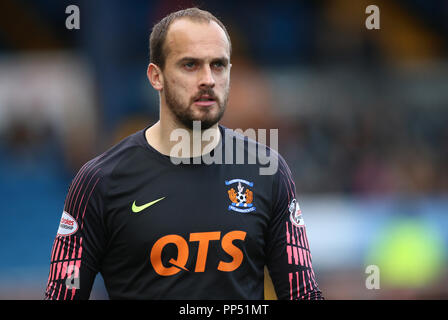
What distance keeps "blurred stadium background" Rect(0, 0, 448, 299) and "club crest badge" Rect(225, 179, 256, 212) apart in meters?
6.80

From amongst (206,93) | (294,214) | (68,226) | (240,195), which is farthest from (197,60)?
(68,226)

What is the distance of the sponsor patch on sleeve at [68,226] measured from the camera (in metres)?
3.98

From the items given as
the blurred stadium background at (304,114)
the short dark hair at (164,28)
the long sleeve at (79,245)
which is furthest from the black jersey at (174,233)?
the blurred stadium background at (304,114)

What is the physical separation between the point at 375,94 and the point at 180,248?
12.7 m

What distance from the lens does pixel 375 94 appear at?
15906 millimetres

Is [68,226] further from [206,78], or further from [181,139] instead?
[206,78]

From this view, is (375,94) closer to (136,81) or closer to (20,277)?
(136,81)

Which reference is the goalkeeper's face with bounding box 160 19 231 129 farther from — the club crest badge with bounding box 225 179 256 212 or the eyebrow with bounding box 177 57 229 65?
the club crest badge with bounding box 225 179 256 212

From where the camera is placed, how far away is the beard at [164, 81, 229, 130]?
3.93m

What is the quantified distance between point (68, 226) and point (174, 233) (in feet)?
2.06

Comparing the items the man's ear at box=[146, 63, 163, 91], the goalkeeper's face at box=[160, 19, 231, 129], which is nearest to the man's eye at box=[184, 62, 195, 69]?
the goalkeeper's face at box=[160, 19, 231, 129]

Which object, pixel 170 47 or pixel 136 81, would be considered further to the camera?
pixel 136 81

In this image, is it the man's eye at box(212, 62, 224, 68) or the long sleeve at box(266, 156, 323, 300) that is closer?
the man's eye at box(212, 62, 224, 68)
